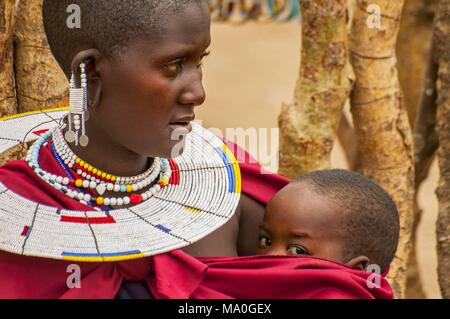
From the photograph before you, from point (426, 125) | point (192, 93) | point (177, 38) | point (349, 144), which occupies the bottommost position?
point (349, 144)

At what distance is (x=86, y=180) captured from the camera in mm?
2574

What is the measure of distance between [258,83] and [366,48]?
5.72 m

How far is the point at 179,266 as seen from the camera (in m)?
2.50

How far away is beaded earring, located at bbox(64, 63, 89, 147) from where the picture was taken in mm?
2514

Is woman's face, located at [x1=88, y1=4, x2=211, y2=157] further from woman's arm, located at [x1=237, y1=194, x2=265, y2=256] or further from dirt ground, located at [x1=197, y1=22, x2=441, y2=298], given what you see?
dirt ground, located at [x1=197, y1=22, x2=441, y2=298]

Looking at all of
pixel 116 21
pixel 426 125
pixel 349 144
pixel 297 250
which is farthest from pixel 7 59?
pixel 349 144

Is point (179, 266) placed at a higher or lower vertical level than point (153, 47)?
lower

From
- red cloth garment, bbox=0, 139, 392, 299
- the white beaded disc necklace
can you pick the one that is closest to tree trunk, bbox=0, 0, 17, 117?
the white beaded disc necklace

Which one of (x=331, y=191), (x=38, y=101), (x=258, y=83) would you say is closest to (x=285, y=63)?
(x=258, y=83)

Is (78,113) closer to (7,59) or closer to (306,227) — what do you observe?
(306,227)

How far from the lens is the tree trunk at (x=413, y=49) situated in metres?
5.40

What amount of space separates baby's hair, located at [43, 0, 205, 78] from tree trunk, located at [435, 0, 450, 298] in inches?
73.6

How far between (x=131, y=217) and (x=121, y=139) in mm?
198

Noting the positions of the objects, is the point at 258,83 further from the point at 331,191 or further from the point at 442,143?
the point at 331,191
